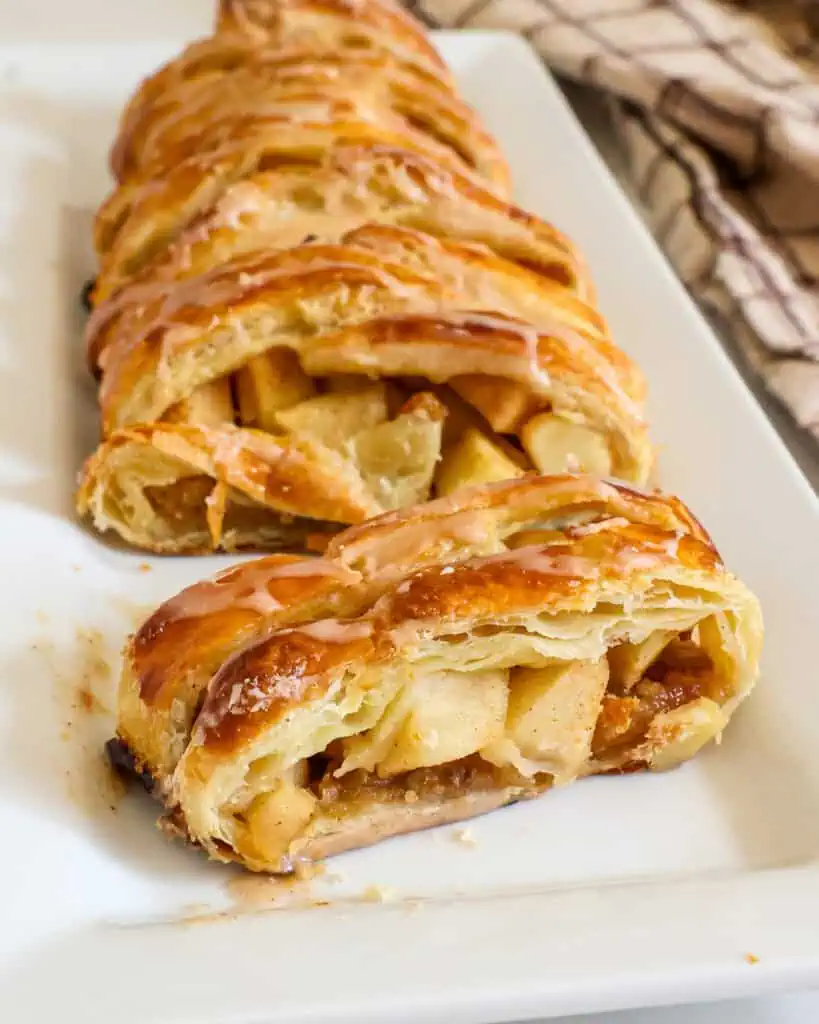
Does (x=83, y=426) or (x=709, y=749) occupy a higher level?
(x=709, y=749)

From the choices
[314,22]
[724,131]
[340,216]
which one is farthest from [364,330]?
[724,131]

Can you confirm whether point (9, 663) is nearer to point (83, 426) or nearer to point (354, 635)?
point (354, 635)

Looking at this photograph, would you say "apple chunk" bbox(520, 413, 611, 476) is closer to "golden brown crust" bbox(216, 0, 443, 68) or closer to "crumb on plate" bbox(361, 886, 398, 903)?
"crumb on plate" bbox(361, 886, 398, 903)

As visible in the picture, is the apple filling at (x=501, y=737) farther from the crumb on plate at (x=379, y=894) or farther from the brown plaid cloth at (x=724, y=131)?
the brown plaid cloth at (x=724, y=131)

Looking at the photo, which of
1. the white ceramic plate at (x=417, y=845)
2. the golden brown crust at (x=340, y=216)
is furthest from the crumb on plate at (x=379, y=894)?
the golden brown crust at (x=340, y=216)

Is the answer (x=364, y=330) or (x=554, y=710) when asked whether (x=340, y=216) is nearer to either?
(x=364, y=330)

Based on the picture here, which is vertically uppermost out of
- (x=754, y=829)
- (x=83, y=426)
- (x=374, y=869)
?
(x=754, y=829)

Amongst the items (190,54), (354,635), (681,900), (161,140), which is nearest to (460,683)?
(354,635)
